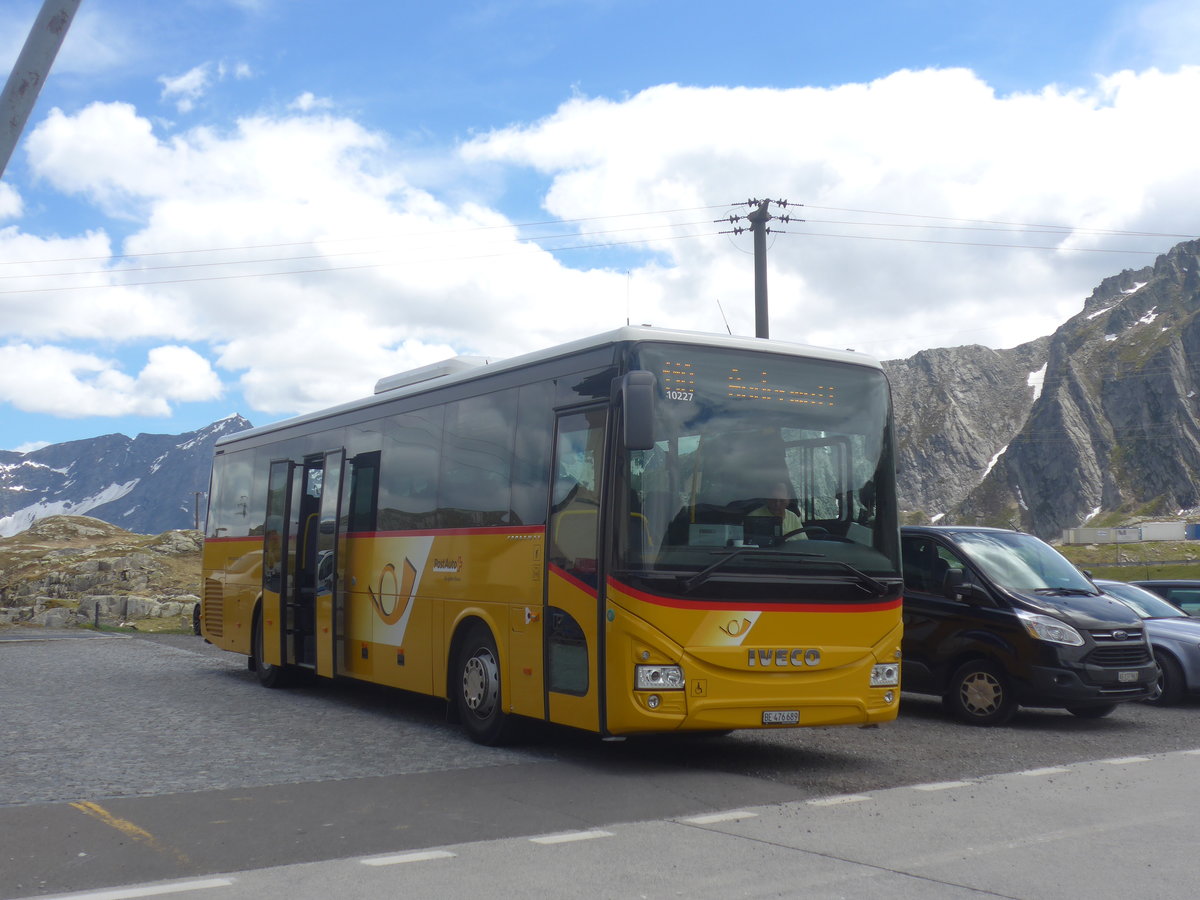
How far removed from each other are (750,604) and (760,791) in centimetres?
137

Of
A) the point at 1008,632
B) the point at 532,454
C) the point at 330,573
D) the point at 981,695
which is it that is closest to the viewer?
the point at 532,454

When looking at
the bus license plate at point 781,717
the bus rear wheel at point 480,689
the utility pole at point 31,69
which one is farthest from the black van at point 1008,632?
the utility pole at point 31,69

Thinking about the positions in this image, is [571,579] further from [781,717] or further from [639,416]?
[781,717]

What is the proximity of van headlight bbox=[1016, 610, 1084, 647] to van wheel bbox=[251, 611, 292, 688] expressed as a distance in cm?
903

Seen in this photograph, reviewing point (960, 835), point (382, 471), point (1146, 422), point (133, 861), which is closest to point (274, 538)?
point (382, 471)

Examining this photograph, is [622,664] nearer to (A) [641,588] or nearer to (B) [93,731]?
(A) [641,588]

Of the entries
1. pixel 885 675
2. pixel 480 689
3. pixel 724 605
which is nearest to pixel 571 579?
pixel 724 605

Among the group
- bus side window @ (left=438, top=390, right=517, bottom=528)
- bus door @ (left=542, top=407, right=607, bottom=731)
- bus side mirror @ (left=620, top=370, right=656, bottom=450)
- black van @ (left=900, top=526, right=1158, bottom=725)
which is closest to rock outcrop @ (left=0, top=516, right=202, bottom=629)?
bus side window @ (left=438, top=390, right=517, bottom=528)

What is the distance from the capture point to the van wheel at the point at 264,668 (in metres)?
15.9

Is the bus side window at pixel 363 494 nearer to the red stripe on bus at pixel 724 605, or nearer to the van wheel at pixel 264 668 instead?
the van wheel at pixel 264 668

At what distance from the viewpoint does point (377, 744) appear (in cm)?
1093

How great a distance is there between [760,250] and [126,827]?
2337 centimetres

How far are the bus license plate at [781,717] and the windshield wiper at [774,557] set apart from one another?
1.13 metres

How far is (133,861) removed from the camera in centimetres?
653
